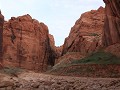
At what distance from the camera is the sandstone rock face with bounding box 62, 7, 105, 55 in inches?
4026

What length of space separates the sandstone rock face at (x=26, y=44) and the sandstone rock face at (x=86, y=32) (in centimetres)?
917

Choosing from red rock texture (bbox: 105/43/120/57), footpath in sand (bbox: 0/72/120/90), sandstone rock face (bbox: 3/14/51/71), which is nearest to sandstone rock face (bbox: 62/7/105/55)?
sandstone rock face (bbox: 3/14/51/71)

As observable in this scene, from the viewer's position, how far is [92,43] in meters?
97.5

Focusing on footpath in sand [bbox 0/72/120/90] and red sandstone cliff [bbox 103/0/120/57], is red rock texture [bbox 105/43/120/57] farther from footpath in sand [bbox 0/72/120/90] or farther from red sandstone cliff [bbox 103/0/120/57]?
footpath in sand [bbox 0/72/120/90]

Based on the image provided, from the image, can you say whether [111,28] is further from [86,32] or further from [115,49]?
[86,32]

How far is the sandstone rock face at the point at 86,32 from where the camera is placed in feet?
335

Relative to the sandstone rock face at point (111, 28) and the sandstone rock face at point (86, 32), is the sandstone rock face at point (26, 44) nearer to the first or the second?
the sandstone rock face at point (86, 32)

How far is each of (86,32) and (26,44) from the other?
20720 mm

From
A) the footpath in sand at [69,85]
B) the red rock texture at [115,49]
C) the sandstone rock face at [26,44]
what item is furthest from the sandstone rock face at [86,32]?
the footpath in sand at [69,85]

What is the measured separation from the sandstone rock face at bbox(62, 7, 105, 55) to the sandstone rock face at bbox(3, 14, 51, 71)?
30.1 feet

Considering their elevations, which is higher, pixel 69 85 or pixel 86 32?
pixel 86 32

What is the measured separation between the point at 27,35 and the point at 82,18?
19.7m

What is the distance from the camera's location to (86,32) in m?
109

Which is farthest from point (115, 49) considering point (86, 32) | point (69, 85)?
point (86, 32)
